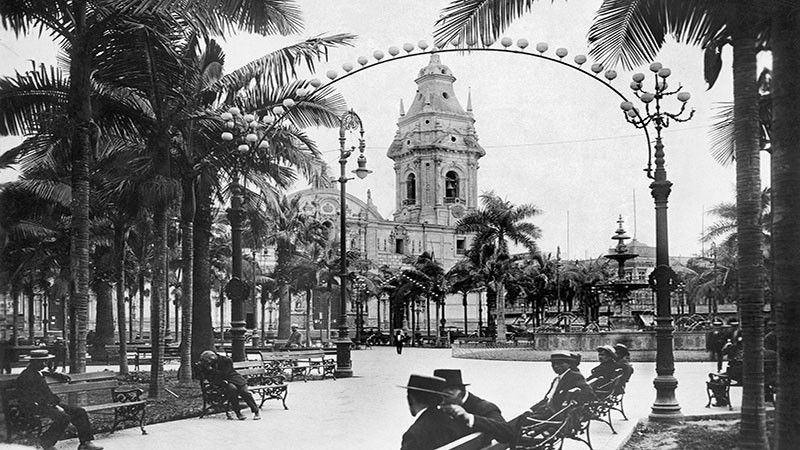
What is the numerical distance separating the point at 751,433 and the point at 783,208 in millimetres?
2500

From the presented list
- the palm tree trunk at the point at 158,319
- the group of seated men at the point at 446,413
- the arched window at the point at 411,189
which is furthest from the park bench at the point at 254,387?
the arched window at the point at 411,189

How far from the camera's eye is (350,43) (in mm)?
13523

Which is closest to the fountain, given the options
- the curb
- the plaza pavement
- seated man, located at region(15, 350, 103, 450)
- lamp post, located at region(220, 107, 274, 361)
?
the plaza pavement

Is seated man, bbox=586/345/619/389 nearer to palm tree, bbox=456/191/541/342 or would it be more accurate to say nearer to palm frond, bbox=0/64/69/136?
palm frond, bbox=0/64/69/136

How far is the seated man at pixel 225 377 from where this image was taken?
11.5m

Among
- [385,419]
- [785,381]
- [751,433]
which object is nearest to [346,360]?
[385,419]

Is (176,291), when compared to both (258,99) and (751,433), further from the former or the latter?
(751,433)

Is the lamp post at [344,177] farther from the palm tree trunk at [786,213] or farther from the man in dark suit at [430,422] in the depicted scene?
the man in dark suit at [430,422]

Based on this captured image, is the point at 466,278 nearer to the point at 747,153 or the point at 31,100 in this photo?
the point at 31,100

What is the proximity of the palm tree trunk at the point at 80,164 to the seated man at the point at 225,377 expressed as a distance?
1726 millimetres

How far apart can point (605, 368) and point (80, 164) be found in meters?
7.75

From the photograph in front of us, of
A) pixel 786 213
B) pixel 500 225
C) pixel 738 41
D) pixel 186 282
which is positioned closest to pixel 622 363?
pixel 786 213

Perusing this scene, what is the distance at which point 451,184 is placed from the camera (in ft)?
206

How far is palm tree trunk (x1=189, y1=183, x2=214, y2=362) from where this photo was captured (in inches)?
685
